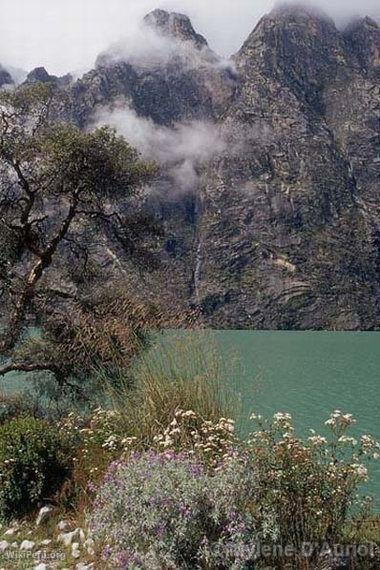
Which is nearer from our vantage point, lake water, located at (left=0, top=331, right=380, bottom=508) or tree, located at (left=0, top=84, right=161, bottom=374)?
lake water, located at (left=0, top=331, right=380, bottom=508)

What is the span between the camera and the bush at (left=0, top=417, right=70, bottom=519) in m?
8.69

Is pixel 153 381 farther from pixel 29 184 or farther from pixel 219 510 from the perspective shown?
pixel 29 184

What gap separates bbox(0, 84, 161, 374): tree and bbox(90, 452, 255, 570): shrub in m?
8.28

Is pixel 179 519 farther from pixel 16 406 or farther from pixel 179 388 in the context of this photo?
pixel 16 406

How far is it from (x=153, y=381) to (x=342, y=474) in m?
3.42

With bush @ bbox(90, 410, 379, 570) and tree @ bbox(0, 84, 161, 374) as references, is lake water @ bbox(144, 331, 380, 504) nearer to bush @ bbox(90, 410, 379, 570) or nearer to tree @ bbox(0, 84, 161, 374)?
bush @ bbox(90, 410, 379, 570)

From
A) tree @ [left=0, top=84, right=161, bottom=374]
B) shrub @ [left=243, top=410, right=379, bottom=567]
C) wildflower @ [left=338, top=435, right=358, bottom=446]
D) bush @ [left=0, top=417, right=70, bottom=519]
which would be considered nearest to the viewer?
shrub @ [left=243, top=410, right=379, bottom=567]

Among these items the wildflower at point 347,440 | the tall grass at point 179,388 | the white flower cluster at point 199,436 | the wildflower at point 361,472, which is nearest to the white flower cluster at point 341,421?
the wildflower at point 347,440

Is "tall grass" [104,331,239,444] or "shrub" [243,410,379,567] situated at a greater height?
"tall grass" [104,331,239,444]

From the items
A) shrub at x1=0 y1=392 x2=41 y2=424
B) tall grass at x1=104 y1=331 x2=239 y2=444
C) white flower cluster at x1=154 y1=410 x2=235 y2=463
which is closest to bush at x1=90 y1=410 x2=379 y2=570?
white flower cluster at x1=154 y1=410 x2=235 y2=463

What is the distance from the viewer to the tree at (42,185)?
14500 mm

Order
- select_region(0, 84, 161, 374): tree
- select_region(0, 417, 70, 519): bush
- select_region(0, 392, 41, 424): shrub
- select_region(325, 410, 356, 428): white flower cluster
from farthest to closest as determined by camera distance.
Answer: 1. select_region(0, 84, 161, 374): tree
2. select_region(0, 392, 41, 424): shrub
3. select_region(0, 417, 70, 519): bush
4. select_region(325, 410, 356, 428): white flower cluster

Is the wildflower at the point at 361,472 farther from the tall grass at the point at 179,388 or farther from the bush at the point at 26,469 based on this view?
the bush at the point at 26,469

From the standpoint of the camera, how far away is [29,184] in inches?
623
